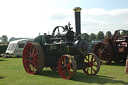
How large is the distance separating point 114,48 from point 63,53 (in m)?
4.84

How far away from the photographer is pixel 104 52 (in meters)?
11.6

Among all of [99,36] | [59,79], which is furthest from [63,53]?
[99,36]

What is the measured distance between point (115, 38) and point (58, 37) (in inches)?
196

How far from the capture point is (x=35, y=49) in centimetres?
781

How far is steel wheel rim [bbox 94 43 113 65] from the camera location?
1112 centimetres

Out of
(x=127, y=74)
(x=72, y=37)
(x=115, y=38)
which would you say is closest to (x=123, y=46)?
(x=115, y=38)

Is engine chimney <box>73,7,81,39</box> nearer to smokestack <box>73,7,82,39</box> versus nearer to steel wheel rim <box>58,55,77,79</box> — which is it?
smokestack <box>73,7,82,39</box>

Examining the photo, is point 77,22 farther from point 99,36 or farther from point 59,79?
point 99,36

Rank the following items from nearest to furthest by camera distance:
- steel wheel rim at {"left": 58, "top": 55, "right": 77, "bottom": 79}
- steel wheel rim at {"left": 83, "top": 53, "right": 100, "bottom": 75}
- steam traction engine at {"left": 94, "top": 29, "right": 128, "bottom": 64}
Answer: steel wheel rim at {"left": 58, "top": 55, "right": 77, "bottom": 79} → steel wheel rim at {"left": 83, "top": 53, "right": 100, "bottom": 75} → steam traction engine at {"left": 94, "top": 29, "right": 128, "bottom": 64}

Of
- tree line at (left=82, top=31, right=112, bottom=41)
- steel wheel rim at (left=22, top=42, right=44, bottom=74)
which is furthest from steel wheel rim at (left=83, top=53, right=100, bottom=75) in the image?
steel wheel rim at (left=22, top=42, right=44, bottom=74)

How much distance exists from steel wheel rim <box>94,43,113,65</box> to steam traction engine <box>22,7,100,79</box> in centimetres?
364

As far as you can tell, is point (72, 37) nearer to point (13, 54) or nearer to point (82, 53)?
point (82, 53)

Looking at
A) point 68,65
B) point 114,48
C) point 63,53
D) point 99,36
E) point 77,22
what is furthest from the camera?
point 99,36

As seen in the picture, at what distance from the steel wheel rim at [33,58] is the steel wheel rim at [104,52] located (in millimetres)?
5007
